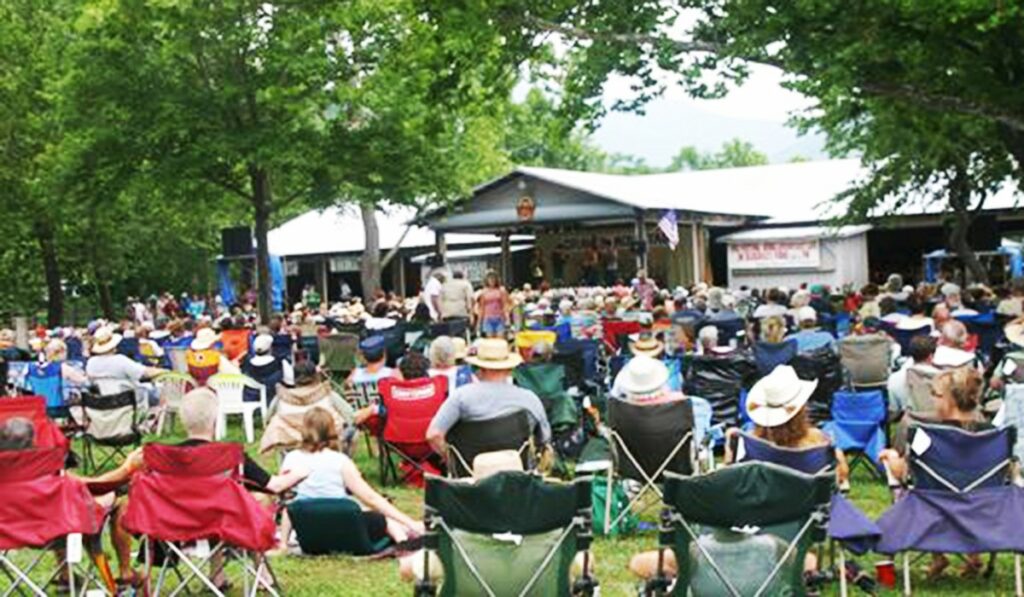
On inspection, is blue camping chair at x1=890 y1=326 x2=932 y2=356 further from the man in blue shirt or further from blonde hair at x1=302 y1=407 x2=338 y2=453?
blonde hair at x1=302 y1=407 x2=338 y2=453

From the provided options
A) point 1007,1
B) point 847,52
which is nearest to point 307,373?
point 847,52

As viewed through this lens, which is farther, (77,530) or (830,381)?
(830,381)

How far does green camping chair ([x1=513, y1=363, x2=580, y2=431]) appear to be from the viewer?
1039cm

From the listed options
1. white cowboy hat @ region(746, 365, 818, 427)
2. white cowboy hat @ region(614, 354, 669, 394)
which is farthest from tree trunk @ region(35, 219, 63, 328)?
→ white cowboy hat @ region(746, 365, 818, 427)

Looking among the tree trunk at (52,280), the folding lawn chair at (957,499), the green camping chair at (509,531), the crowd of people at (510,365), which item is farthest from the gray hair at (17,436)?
the tree trunk at (52,280)

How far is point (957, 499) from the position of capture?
6.11 metres

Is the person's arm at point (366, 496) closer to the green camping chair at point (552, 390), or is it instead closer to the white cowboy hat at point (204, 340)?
the green camping chair at point (552, 390)

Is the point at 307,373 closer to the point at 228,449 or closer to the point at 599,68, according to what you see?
the point at 228,449

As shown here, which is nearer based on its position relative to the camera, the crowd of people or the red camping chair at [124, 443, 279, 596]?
the red camping chair at [124, 443, 279, 596]

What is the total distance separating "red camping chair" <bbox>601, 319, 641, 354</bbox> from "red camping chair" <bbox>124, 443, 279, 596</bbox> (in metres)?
10.5

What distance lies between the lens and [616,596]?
675cm

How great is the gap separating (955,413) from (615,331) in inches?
400

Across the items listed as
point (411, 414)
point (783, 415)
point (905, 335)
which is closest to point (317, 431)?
point (783, 415)

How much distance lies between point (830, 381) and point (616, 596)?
438 cm
